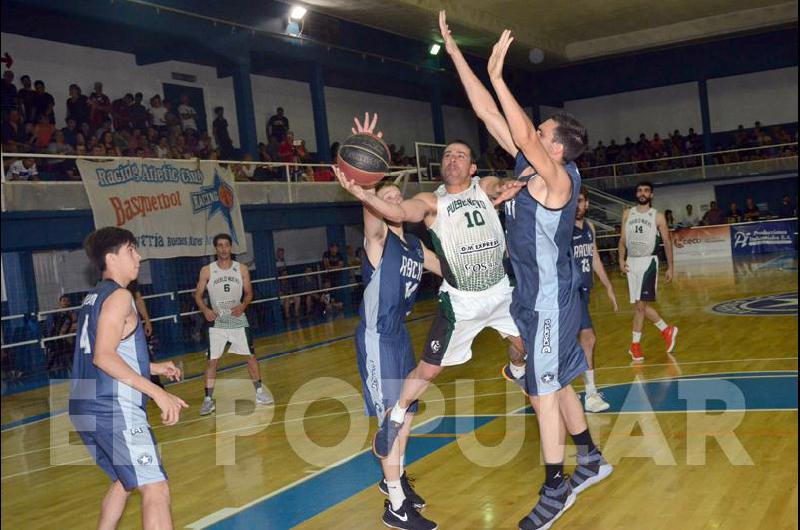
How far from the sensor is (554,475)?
4.51 meters

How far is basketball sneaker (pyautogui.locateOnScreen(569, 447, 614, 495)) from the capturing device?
4.98 m

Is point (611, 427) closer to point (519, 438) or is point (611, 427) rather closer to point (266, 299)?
point (519, 438)

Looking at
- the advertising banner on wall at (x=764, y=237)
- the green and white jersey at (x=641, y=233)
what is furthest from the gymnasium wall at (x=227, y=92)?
the green and white jersey at (x=641, y=233)

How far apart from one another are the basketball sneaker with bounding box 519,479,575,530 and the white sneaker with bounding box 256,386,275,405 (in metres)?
4.92

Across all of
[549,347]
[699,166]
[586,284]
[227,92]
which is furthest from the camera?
[699,166]

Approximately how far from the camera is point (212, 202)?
1558 cm

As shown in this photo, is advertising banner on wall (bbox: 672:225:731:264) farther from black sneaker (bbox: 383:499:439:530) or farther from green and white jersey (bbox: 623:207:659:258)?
black sneaker (bbox: 383:499:439:530)

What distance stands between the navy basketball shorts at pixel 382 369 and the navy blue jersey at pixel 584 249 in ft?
9.96

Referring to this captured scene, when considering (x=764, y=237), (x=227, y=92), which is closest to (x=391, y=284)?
(x=227, y=92)

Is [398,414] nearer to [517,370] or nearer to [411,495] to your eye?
[411,495]

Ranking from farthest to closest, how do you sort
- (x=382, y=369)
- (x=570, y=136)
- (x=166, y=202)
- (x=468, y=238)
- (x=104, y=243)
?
(x=166, y=202), (x=468, y=238), (x=382, y=369), (x=570, y=136), (x=104, y=243)

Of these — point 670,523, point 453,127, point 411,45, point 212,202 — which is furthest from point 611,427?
point 453,127

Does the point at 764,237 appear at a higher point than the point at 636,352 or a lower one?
higher

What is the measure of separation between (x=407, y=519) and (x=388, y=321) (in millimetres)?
1108
